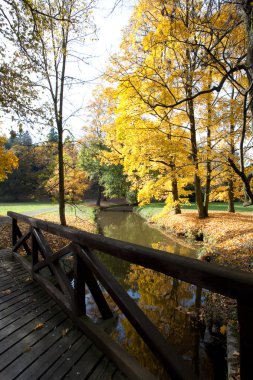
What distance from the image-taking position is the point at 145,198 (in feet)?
44.8

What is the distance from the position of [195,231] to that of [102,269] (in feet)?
36.9

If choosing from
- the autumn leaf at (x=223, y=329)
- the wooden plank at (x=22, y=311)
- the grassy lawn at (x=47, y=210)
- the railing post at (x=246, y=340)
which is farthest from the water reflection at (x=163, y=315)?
the grassy lawn at (x=47, y=210)

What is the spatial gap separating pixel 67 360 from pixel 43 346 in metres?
0.38

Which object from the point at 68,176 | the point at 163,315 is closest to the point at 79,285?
the point at 163,315

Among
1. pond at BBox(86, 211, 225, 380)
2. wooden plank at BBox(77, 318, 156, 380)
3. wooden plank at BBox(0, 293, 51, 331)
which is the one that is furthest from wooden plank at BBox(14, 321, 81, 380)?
wooden plank at BBox(0, 293, 51, 331)

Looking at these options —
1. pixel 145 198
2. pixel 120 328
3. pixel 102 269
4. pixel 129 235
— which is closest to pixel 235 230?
pixel 145 198

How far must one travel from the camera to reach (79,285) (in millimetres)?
2809

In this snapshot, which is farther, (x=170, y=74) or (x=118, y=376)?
(x=170, y=74)

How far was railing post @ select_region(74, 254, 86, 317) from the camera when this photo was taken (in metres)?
2.79

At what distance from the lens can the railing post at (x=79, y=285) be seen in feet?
9.14

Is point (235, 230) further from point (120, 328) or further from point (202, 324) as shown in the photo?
point (120, 328)

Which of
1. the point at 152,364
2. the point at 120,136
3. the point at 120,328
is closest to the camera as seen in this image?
the point at 152,364

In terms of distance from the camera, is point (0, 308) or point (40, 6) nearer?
point (0, 308)

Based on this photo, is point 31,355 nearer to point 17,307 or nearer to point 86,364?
point 86,364
